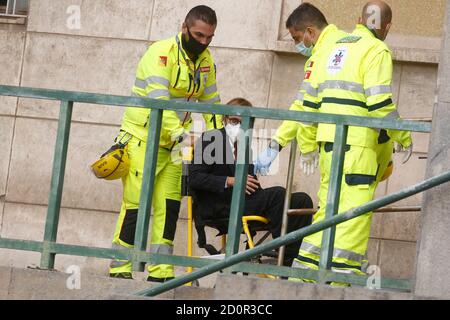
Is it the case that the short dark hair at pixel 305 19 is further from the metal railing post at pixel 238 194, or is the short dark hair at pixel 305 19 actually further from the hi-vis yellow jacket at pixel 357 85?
the metal railing post at pixel 238 194

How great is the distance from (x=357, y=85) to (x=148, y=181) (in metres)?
1.32

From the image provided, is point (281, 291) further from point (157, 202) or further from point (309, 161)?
point (157, 202)

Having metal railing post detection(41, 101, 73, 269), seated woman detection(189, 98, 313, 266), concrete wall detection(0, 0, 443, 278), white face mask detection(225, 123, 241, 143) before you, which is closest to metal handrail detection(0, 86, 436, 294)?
metal railing post detection(41, 101, 73, 269)

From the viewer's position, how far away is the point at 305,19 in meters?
8.16

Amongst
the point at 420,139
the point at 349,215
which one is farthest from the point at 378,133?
the point at 420,139

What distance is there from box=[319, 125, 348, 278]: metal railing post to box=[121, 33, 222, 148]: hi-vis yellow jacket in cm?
155

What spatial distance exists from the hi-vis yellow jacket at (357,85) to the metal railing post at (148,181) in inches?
39.3

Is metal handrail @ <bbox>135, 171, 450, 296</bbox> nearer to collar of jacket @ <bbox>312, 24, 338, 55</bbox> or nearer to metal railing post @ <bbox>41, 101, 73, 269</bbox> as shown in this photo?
metal railing post @ <bbox>41, 101, 73, 269</bbox>

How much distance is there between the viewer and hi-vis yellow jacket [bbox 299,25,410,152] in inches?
295

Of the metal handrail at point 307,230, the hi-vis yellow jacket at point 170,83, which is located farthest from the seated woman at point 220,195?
the metal handrail at point 307,230

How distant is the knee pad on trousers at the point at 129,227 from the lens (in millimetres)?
8328

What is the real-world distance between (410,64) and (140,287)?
12.2ft

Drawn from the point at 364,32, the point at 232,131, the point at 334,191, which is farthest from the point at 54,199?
the point at 232,131

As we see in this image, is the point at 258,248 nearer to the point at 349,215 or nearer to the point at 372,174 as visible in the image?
the point at 349,215
